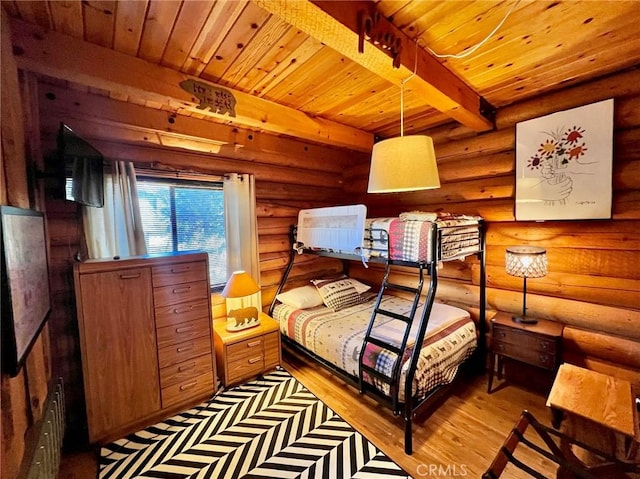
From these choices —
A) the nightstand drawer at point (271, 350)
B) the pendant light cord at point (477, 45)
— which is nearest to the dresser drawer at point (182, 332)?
the nightstand drawer at point (271, 350)

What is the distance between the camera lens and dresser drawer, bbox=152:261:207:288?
212cm

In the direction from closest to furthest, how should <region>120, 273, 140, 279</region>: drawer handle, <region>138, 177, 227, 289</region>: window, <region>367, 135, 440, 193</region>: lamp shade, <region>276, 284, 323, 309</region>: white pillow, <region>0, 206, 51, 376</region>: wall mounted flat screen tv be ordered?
<region>0, 206, 51, 376</region>: wall mounted flat screen tv, <region>367, 135, 440, 193</region>: lamp shade, <region>120, 273, 140, 279</region>: drawer handle, <region>138, 177, 227, 289</region>: window, <region>276, 284, 323, 309</region>: white pillow

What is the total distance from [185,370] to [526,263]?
2.95 m

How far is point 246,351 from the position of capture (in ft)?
8.54

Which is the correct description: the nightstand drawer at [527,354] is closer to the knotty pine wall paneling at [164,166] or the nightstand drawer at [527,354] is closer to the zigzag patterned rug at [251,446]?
the zigzag patterned rug at [251,446]

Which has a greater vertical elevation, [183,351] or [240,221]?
[240,221]

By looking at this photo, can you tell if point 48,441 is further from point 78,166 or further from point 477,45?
point 477,45

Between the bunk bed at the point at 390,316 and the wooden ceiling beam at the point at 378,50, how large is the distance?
899 mm

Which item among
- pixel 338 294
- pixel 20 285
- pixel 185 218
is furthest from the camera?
pixel 338 294

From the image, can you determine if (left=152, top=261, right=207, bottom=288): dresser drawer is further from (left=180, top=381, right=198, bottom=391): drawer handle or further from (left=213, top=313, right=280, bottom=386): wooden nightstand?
(left=180, top=381, right=198, bottom=391): drawer handle

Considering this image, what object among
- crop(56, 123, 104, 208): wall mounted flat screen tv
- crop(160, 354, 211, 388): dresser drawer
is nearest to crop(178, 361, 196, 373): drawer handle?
crop(160, 354, 211, 388): dresser drawer

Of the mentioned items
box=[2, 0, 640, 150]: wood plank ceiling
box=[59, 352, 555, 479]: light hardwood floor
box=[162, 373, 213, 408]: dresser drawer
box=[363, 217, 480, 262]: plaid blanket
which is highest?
box=[2, 0, 640, 150]: wood plank ceiling

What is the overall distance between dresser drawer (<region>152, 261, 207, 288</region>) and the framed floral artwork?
2.91 metres

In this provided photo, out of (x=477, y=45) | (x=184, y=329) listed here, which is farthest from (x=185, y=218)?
(x=477, y=45)
